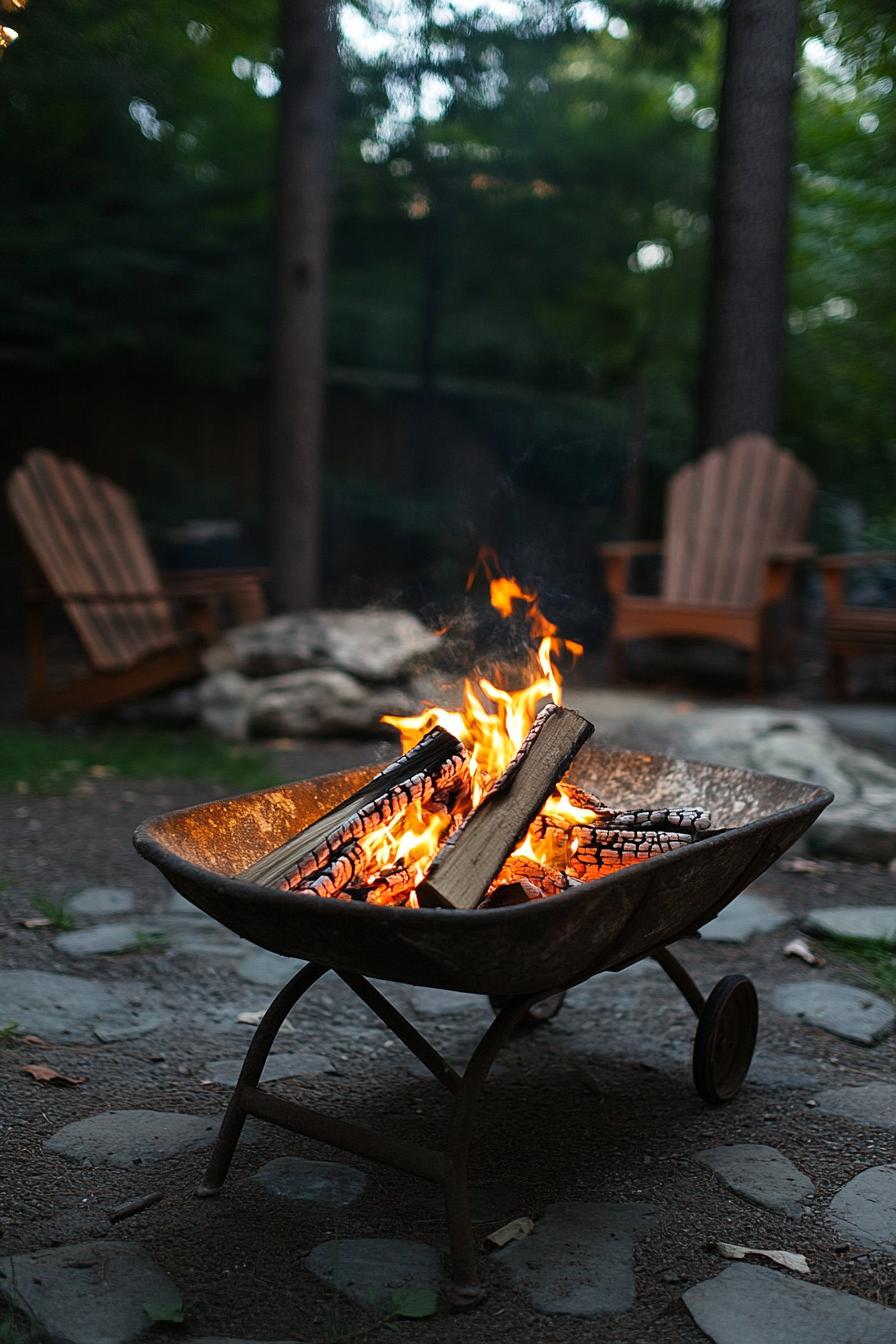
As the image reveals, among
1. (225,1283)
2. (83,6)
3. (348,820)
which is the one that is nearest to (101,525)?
(83,6)

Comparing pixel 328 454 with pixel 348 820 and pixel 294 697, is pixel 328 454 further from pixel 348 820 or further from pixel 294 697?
pixel 348 820

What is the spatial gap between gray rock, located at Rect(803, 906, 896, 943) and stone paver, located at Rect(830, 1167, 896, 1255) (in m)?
1.11

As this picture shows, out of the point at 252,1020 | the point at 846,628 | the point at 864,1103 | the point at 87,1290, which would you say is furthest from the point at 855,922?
the point at 846,628

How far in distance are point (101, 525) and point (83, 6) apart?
3.41 meters

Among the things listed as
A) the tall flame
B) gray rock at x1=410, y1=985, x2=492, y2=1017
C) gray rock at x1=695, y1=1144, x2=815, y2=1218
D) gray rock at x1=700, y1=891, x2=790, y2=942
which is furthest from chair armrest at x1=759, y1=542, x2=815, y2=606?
gray rock at x1=695, y1=1144, x2=815, y2=1218

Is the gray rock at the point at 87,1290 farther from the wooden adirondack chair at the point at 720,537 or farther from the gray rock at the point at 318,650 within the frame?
the wooden adirondack chair at the point at 720,537

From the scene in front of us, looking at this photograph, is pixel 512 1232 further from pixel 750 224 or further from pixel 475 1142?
pixel 750 224

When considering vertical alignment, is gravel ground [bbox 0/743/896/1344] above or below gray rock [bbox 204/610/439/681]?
below

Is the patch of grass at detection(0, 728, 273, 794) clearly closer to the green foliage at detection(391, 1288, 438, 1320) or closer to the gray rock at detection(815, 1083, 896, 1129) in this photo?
the gray rock at detection(815, 1083, 896, 1129)

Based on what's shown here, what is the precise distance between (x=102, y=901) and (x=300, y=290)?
14.3ft

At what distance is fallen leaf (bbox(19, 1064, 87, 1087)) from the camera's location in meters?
2.21

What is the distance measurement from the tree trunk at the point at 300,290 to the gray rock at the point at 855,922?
4.28m

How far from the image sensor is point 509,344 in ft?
31.2

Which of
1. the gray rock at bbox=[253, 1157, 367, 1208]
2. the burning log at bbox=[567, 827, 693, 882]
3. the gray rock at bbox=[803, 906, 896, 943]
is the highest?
the burning log at bbox=[567, 827, 693, 882]
